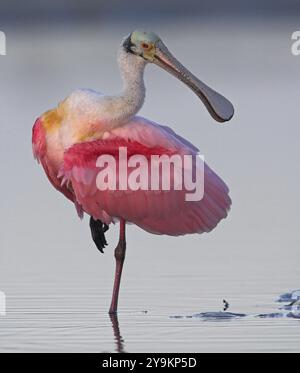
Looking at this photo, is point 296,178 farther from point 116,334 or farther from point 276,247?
point 116,334

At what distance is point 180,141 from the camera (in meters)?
7.72

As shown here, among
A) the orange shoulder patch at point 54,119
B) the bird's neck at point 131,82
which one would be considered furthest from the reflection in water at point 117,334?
the bird's neck at point 131,82

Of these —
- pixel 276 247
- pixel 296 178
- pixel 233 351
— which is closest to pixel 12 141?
pixel 296 178

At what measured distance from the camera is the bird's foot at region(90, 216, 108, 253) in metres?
7.94

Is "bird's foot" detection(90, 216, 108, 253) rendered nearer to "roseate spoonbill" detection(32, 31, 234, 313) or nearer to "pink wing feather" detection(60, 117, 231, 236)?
"roseate spoonbill" detection(32, 31, 234, 313)

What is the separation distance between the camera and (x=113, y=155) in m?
7.75

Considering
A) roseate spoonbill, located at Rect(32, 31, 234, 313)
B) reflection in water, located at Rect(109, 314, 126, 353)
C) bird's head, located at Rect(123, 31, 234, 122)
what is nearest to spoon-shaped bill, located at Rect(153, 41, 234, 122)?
bird's head, located at Rect(123, 31, 234, 122)

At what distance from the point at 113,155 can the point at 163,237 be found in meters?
1.03

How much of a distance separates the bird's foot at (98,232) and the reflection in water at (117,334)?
1.06 m

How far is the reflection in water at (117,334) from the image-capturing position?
240 inches

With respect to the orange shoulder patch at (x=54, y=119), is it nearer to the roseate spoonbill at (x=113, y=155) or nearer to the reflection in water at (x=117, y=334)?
the roseate spoonbill at (x=113, y=155)

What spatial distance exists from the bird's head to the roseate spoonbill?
24 centimetres

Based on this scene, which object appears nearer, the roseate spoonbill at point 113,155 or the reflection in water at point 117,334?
the reflection in water at point 117,334

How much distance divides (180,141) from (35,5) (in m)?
9.22
